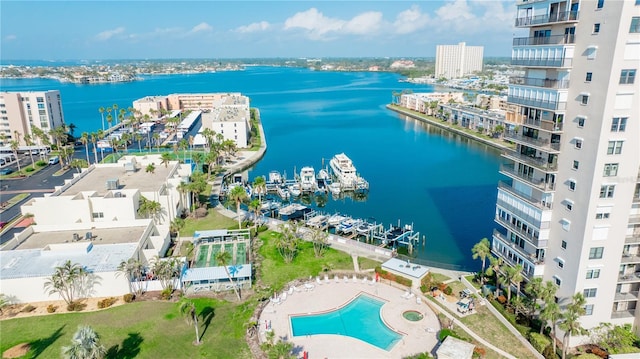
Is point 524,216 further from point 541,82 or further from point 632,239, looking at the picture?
point 541,82

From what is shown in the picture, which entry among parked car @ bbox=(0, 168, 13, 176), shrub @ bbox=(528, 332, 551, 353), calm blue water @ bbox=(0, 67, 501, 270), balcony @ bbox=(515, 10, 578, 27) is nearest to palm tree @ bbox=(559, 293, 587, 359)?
shrub @ bbox=(528, 332, 551, 353)

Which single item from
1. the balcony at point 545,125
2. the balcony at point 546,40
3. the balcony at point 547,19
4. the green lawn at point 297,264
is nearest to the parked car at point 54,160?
the green lawn at point 297,264

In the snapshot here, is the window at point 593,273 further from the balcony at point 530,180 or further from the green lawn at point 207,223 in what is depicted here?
the green lawn at point 207,223

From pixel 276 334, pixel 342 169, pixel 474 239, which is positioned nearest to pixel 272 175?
pixel 342 169

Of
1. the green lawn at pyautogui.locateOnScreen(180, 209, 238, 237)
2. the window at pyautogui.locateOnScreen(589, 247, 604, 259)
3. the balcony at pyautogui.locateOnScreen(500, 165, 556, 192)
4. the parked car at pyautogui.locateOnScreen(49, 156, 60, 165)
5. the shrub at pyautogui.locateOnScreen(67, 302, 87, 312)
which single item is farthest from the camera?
the parked car at pyautogui.locateOnScreen(49, 156, 60, 165)

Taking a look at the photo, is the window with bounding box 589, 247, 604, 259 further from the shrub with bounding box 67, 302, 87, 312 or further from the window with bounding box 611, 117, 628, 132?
the shrub with bounding box 67, 302, 87, 312
